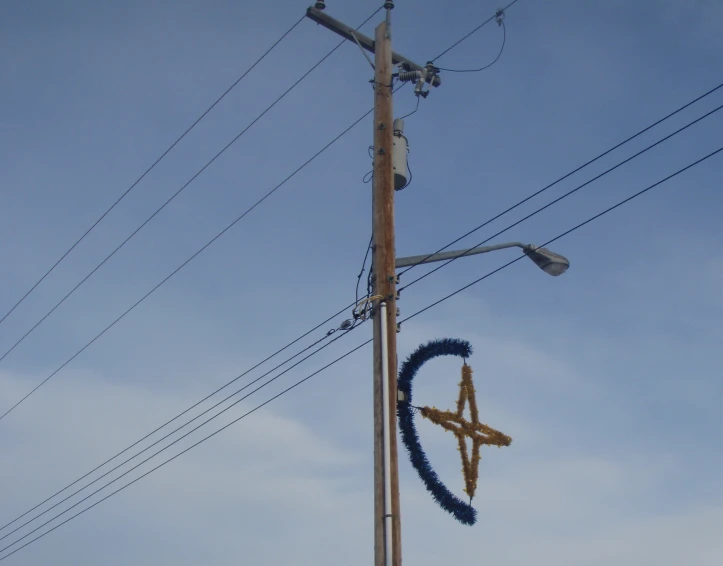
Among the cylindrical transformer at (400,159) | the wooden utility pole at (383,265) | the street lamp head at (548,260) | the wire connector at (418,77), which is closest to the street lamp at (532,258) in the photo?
the street lamp head at (548,260)

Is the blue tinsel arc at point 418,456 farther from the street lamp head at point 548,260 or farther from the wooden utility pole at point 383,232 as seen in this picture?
the street lamp head at point 548,260

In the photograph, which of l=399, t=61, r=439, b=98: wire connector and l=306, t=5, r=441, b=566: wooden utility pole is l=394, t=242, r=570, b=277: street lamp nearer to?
l=306, t=5, r=441, b=566: wooden utility pole

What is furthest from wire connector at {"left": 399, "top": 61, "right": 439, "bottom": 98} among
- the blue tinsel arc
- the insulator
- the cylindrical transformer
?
the blue tinsel arc

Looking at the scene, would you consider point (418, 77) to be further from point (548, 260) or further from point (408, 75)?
point (548, 260)

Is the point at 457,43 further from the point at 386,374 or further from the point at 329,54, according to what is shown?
the point at 386,374

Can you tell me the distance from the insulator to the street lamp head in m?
3.02

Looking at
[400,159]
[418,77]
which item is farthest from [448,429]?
[418,77]

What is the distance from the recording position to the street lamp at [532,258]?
10055mm

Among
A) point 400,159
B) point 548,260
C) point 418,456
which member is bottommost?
point 418,456

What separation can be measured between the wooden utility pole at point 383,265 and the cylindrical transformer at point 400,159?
0.39 ft

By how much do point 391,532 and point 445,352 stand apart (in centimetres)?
270

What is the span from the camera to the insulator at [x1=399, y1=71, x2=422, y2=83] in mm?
11555

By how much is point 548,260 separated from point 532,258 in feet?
0.68

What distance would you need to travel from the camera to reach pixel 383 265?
32.2 ft
